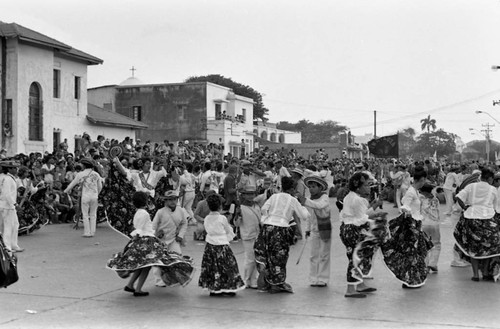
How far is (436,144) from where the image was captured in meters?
121

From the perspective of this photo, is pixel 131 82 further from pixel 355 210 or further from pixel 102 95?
pixel 355 210

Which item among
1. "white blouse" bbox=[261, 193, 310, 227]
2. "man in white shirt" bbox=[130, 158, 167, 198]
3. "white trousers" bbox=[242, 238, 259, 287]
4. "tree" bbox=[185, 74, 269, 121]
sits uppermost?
"tree" bbox=[185, 74, 269, 121]

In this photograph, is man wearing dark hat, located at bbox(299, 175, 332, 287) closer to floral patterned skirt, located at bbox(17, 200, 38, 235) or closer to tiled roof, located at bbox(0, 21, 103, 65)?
floral patterned skirt, located at bbox(17, 200, 38, 235)

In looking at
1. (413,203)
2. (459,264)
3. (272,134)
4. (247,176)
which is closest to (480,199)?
(413,203)

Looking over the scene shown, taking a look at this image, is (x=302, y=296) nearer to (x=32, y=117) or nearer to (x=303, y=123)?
(x=32, y=117)

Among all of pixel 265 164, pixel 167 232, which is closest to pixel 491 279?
pixel 167 232

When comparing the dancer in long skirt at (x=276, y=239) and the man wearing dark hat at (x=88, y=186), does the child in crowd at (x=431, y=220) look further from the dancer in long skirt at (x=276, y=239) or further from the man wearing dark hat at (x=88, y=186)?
the man wearing dark hat at (x=88, y=186)

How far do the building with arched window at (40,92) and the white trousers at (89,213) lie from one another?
674 inches

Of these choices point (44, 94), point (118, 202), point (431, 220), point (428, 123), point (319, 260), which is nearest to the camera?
point (319, 260)

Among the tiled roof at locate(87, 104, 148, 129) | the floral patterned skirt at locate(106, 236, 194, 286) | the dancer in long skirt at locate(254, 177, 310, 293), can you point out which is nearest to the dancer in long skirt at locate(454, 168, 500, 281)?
the dancer in long skirt at locate(254, 177, 310, 293)

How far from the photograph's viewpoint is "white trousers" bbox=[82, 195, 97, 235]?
15289 mm

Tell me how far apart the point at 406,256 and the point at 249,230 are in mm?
2263

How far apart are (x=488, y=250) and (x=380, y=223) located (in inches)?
82.6

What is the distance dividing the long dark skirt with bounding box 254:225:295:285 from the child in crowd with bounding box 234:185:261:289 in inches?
14.1
